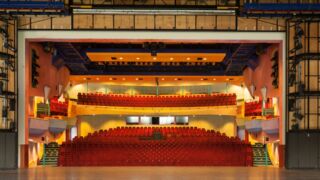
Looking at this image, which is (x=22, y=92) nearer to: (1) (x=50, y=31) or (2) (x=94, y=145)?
(1) (x=50, y=31)

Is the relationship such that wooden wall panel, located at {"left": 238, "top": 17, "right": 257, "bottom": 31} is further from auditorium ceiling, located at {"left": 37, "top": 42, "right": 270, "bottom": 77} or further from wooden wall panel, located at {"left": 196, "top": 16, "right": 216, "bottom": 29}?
auditorium ceiling, located at {"left": 37, "top": 42, "right": 270, "bottom": 77}

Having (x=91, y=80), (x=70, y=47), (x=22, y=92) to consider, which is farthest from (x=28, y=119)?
(x=91, y=80)

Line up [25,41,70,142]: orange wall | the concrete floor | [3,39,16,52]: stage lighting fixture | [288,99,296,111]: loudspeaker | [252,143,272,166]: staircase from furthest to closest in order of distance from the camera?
[252,143,272,166]: staircase, [25,41,70,142]: orange wall, [288,99,296,111]: loudspeaker, [3,39,16,52]: stage lighting fixture, the concrete floor

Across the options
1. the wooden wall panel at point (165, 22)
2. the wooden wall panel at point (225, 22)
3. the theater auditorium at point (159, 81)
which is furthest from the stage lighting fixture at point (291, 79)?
the wooden wall panel at point (165, 22)

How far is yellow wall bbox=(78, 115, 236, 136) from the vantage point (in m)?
41.2

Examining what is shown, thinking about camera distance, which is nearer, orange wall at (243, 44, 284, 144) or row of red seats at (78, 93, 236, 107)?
orange wall at (243, 44, 284, 144)

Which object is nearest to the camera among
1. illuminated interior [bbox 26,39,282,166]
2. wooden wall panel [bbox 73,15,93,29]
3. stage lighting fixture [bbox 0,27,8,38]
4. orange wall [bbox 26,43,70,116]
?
stage lighting fixture [bbox 0,27,8,38]

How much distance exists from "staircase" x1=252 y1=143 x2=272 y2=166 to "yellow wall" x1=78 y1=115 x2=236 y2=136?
909 cm

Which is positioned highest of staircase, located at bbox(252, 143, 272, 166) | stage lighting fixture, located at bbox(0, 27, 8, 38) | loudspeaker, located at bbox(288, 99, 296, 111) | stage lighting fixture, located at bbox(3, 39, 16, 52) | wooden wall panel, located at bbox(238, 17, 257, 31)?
wooden wall panel, located at bbox(238, 17, 257, 31)

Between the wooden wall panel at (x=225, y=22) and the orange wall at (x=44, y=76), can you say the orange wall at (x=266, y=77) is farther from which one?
the orange wall at (x=44, y=76)

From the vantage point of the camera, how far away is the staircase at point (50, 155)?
93.6 feet

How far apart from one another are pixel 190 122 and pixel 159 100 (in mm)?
3520

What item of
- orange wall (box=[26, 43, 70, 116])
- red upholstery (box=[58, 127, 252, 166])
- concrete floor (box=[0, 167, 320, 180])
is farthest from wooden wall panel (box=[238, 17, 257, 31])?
orange wall (box=[26, 43, 70, 116])

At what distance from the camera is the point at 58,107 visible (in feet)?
105
